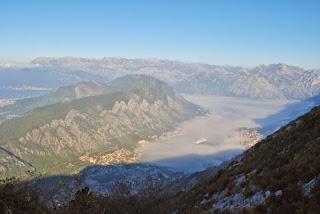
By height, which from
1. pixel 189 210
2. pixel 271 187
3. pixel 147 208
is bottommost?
pixel 147 208

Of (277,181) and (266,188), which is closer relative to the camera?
(277,181)

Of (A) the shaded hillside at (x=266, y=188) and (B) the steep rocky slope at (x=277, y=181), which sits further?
(A) the shaded hillside at (x=266, y=188)

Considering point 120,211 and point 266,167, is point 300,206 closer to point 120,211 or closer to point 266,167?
point 266,167

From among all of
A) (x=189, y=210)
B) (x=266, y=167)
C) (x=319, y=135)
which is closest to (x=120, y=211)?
(x=189, y=210)

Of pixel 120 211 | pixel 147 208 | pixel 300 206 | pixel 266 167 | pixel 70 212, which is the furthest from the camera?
pixel 147 208

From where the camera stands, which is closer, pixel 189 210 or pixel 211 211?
pixel 211 211

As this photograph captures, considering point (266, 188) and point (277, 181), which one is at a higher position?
point (277, 181)

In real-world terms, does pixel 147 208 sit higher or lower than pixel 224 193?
lower

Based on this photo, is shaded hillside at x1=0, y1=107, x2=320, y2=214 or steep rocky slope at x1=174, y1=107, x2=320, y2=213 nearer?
steep rocky slope at x1=174, y1=107, x2=320, y2=213
